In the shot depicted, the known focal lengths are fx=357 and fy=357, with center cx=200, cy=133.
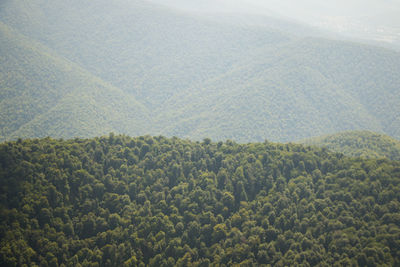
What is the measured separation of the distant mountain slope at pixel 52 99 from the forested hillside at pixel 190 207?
85742mm

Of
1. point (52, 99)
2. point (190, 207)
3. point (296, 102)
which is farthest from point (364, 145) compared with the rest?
point (52, 99)

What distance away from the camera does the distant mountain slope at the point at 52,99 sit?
142 m

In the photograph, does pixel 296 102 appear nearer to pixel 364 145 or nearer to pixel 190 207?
pixel 364 145

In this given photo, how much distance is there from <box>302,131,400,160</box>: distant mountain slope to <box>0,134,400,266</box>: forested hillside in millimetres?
35767

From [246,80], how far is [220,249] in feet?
513

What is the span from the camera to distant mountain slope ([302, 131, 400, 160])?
9450cm

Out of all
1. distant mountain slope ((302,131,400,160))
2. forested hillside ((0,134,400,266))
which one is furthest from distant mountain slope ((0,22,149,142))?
distant mountain slope ((302,131,400,160))

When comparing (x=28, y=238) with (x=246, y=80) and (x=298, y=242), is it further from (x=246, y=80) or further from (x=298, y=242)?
(x=246, y=80)

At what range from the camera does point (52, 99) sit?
6265 inches

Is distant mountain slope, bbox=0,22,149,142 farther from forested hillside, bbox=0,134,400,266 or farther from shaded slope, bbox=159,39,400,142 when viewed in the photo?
forested hillside, bbox=0,134,400,266

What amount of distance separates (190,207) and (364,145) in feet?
222

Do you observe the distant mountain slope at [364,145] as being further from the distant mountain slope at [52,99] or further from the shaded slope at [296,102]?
the distant mountain slope at [52,99]

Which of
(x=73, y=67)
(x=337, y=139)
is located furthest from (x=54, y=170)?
(x=73, y=67)

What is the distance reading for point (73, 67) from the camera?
191500mm
